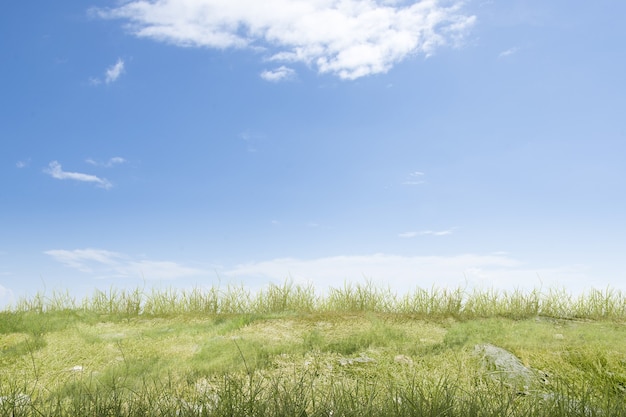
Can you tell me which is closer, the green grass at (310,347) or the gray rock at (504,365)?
the green grass at (310,347)

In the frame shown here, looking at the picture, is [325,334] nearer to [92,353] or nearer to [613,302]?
[92,353]

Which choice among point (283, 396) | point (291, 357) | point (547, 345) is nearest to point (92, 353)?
point (291, 357)

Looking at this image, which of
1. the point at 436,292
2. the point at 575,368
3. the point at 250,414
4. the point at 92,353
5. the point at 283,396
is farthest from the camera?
the point at 436,292

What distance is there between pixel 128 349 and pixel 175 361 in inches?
46.5

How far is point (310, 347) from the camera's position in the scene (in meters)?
Result: 7.04

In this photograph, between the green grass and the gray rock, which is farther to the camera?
the gray rock

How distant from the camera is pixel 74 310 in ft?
36.2

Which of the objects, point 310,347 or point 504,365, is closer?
point 504,365

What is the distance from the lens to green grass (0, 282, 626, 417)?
4.05 m

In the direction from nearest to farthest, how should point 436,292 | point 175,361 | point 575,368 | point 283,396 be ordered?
point 283,396, point 575,368, point 175,361, point 436,292

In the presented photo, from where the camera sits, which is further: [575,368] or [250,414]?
[575,368]

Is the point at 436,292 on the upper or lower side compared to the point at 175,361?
upper

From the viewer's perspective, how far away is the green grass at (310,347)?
405 cm

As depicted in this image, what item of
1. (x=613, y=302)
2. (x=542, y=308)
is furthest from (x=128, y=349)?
(x=613, y=302)
